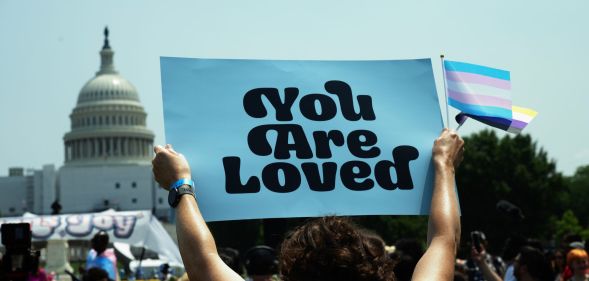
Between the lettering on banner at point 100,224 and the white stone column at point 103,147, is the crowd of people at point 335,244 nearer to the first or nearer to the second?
the lettering on banner at point 100,224

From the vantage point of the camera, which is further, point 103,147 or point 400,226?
point 103,147

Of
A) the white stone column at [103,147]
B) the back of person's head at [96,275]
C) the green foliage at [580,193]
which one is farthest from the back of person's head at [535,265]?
the white stone column at [103,147]

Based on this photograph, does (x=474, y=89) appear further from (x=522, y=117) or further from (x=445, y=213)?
(x=445, y=213)

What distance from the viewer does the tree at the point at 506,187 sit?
48.1m

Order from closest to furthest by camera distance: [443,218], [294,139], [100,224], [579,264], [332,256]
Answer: [332,256], [443,218], [294,139], [579,264], [100,224]

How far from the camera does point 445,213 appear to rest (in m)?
2.32

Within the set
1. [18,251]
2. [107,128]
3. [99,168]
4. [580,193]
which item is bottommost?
[18,251]

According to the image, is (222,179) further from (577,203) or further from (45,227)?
(577,203)

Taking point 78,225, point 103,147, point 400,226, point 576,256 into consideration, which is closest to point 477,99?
point 576,256

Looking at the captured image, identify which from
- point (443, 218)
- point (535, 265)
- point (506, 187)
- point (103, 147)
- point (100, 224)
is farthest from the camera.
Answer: point (103, 147)

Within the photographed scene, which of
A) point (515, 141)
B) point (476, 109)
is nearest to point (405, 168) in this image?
point (476, 109)

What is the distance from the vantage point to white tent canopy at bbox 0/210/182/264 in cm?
1980

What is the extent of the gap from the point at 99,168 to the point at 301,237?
108 meters

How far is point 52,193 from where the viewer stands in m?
109
